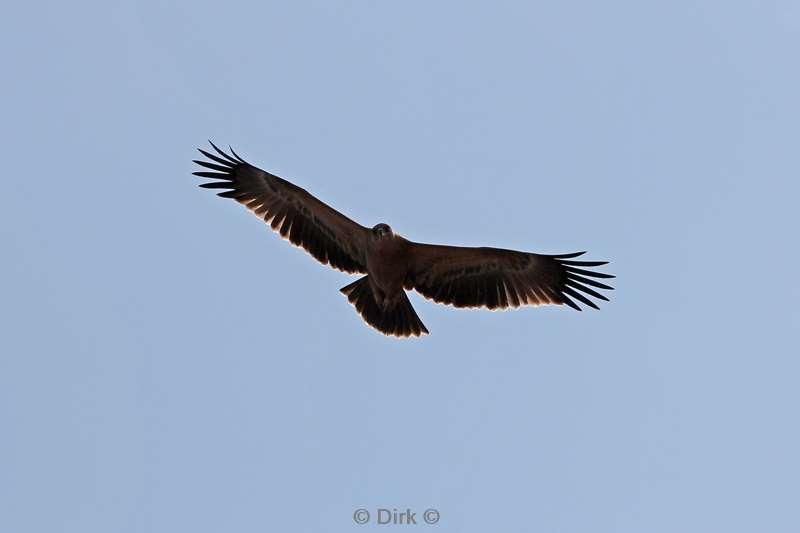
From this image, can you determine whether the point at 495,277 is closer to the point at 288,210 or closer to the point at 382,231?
the point at 382,231

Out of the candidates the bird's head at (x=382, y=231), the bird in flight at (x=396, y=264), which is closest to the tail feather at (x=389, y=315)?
the bird in flight at (x=396, y=264)

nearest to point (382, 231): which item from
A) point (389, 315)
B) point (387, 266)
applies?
point (387, 266)

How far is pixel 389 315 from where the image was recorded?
943 cm

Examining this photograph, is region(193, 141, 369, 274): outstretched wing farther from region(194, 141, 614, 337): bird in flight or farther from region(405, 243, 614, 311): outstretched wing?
region(405, 243, 614, 311): outstretched wing

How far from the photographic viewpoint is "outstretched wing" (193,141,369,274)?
9484 millimetres

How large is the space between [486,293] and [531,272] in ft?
1.87

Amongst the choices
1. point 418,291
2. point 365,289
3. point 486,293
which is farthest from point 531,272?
point 365,289

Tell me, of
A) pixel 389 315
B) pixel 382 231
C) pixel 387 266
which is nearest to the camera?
pixel 382 231

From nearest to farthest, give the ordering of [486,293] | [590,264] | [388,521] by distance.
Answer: [388,521] → [590,264] → [486,293]

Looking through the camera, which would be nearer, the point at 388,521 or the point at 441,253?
the point at 388,521

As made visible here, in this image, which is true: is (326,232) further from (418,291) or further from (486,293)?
(486,293)

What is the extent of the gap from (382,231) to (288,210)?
1.61m

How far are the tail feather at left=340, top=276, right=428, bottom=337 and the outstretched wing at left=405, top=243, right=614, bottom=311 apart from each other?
28 cm

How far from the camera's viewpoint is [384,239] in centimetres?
865
